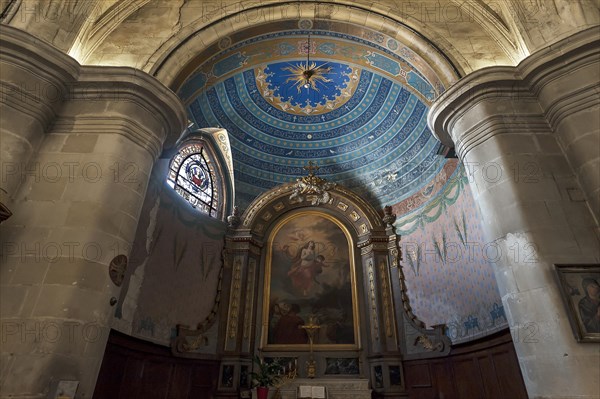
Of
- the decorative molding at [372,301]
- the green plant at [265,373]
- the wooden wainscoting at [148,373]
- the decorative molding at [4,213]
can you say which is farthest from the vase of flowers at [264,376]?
the decorative molding at [4,213]

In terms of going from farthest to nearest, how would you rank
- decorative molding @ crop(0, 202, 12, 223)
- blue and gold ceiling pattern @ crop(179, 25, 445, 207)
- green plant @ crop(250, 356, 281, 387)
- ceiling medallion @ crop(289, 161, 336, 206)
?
1. ceiling medallion @ crop(289, 161, 336, 206)
2. blue and gold ceiling pattern @ crop(179, 25, 445, 207)
3. green plant @ crop(250, 356, 281, 387)
4. decorative molding @ crop(0, 202, 12, 223)

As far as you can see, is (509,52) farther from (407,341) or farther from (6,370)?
(6,370)

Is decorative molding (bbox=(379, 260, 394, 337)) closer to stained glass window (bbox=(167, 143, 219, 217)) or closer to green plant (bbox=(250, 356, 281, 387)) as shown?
green plant (bbox=(250, 356, 281, 387))

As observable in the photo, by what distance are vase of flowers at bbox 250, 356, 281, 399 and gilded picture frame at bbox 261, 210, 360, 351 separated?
15.8 inches

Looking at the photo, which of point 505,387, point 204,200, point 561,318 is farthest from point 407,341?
point 204,200

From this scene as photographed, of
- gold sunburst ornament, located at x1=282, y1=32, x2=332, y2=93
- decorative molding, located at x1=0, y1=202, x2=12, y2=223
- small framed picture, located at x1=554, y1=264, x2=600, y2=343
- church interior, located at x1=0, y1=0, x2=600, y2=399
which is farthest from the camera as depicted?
gold sunburst ornament, located at x1=282, y1=32, x2=332, y2=93

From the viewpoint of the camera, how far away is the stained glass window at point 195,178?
8609mm

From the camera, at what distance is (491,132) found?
193 inches

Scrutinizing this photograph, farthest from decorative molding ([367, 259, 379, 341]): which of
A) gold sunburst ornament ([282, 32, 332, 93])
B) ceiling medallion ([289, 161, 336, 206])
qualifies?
gold sunburst ornament ([282, 32, 332, 93])

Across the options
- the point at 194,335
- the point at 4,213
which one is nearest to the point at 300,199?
the point at 194,335

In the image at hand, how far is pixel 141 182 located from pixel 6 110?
5.44ft

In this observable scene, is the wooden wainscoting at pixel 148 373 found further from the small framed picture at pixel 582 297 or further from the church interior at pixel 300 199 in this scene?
the small framed picture at pixel 582 297

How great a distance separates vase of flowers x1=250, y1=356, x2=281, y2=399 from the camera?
7.32m

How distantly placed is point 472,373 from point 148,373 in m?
5.58
